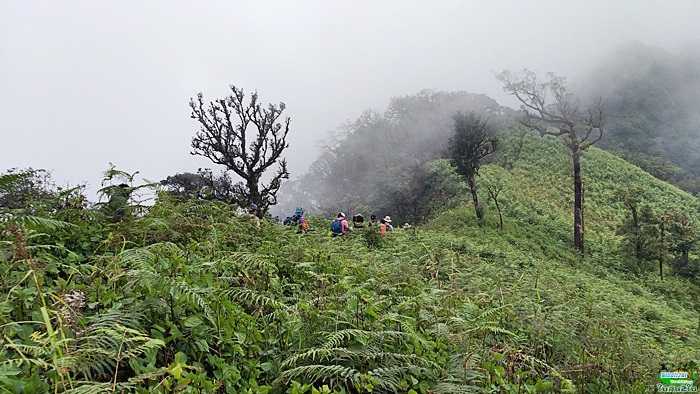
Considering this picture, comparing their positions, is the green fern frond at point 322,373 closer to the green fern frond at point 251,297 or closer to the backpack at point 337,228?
the green fern frond at point 251,297

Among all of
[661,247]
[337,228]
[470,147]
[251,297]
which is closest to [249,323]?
[251,297]

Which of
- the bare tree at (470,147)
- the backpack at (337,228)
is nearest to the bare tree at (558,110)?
the bare tree at (470,147)

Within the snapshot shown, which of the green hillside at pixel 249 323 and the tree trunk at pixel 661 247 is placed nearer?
the green hillside at pixel 249 323

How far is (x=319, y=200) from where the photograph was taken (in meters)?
47.2

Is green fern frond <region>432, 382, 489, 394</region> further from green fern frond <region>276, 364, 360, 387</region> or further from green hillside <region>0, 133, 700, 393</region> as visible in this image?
green fern frond <region>276, 364, 360, 387</region>

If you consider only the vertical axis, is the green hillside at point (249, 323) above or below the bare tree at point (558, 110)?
below

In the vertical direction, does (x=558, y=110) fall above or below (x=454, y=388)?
above

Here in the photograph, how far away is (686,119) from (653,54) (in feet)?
73.7

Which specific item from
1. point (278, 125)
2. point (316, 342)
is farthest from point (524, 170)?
point (316, 342)

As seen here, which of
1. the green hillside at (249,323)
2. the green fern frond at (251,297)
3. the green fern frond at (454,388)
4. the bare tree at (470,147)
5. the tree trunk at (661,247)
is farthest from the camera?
the bare tree at (470,147)

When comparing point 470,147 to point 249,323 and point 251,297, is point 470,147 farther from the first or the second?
point 249,323

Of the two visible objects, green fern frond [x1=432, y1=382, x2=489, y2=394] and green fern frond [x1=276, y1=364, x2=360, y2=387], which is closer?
green fern frond [x1=276, y1=364, x2=360, y2=387]

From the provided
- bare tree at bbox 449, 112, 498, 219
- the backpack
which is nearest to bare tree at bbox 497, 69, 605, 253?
bare tree at bbox 449, 112, 498, 219

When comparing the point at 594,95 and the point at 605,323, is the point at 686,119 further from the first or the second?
the point at 605,323
